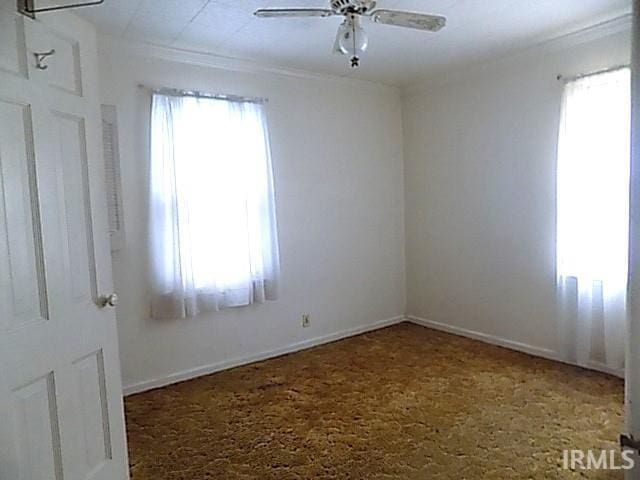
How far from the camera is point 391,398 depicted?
315 centimetres

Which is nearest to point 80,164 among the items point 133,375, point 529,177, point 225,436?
point 225,436

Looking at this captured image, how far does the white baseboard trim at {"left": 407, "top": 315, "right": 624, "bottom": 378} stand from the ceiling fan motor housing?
2930mm

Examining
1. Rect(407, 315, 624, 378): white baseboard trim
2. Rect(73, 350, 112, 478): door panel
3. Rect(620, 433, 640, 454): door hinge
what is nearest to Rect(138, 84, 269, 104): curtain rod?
Rect(73, 350, 112, 478): door panel

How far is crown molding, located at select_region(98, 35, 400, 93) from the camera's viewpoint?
3217 mm

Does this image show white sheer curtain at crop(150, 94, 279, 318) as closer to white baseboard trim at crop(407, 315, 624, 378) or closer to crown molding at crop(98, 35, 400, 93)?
crown molding at crop(98, 35, 400, 93)

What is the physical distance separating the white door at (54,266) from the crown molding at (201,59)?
52.8 inches

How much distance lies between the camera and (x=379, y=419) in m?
2.87

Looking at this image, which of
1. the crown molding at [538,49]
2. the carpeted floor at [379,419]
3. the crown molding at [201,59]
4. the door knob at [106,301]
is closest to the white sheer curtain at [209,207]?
the crown molding at [201,59]

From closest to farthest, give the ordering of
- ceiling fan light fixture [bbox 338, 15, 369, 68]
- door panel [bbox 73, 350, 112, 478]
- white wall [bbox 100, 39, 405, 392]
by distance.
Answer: door panel [bbox 73, 350, 112, 478], ceiling fan light fixture [bbox 338, 15, 369, 68], white wall [bbox 100, 39, 405, 392]

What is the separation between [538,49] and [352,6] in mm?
1960

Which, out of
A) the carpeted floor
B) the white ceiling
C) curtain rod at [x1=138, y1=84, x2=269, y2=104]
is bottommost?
the carpeted floor

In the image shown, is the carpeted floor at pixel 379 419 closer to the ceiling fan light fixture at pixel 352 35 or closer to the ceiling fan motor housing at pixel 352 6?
the ceiling fan light fixture at pixel 352 35

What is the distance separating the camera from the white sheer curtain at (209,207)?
3.41m

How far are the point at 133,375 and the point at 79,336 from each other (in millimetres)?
1696
